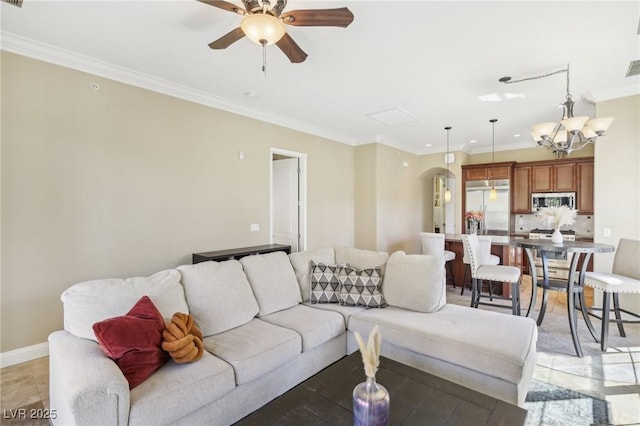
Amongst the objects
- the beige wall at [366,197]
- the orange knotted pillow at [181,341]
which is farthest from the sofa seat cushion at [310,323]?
the beige wall at [366,197]

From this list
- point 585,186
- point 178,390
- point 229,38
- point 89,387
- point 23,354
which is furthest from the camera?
point 585,186

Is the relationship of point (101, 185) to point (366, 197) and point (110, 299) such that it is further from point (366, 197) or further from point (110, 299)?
point (366, 197)

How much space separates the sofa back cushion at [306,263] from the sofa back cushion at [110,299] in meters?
1.19

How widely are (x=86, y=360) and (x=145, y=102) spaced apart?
285 centimetres

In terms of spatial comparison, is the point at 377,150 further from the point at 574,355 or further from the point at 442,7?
the point at 574,355

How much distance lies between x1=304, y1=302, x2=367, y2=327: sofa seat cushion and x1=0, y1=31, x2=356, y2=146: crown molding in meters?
2.88

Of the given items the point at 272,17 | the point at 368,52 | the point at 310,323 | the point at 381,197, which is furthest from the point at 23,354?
the point at 381,197

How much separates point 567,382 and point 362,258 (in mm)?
1941

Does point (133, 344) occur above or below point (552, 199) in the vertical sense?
below

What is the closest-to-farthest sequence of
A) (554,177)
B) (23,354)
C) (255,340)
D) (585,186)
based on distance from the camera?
(255,340) → (23,354) → (585,186) → (554,177)

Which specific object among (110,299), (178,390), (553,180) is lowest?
(178,390)

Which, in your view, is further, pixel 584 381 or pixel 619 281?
pixel 619 281

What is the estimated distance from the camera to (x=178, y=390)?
61.8 inches

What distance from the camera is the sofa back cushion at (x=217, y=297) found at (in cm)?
226
